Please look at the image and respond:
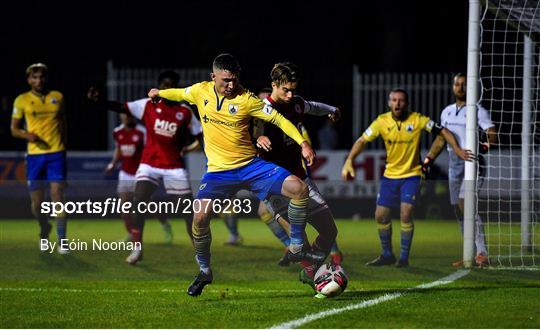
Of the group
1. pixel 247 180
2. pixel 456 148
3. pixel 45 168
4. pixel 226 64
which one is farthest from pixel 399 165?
pixel 45 168

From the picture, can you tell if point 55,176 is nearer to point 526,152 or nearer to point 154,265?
point 154,265

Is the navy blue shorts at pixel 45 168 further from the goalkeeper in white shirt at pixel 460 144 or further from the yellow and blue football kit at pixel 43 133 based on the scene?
the goalkeeper in white shirt at pixel 460 144

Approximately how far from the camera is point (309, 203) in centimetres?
1051

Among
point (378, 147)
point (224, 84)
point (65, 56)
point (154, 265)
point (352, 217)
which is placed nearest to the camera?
point (224, 84)

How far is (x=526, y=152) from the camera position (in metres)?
14.0

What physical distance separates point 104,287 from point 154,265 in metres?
1.99

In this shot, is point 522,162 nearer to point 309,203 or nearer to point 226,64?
point 309,203

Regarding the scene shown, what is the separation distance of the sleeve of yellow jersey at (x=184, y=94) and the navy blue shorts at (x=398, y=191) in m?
3.48

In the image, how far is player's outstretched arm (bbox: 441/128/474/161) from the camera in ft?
41.0

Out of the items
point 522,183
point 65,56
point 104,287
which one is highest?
point 65,56

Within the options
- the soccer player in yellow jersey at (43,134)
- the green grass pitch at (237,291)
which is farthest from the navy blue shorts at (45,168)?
the green grass pitch at (237,291)

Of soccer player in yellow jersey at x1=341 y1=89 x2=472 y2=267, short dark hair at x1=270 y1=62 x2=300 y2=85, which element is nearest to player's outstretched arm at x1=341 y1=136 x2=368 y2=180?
soccer player in yellow jersey at x1=341 y1=89 x2=472 y2=267

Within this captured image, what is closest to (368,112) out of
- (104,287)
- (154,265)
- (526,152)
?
(526,152)

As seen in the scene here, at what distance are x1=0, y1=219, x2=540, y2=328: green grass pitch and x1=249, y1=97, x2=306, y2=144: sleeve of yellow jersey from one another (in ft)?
4.52
